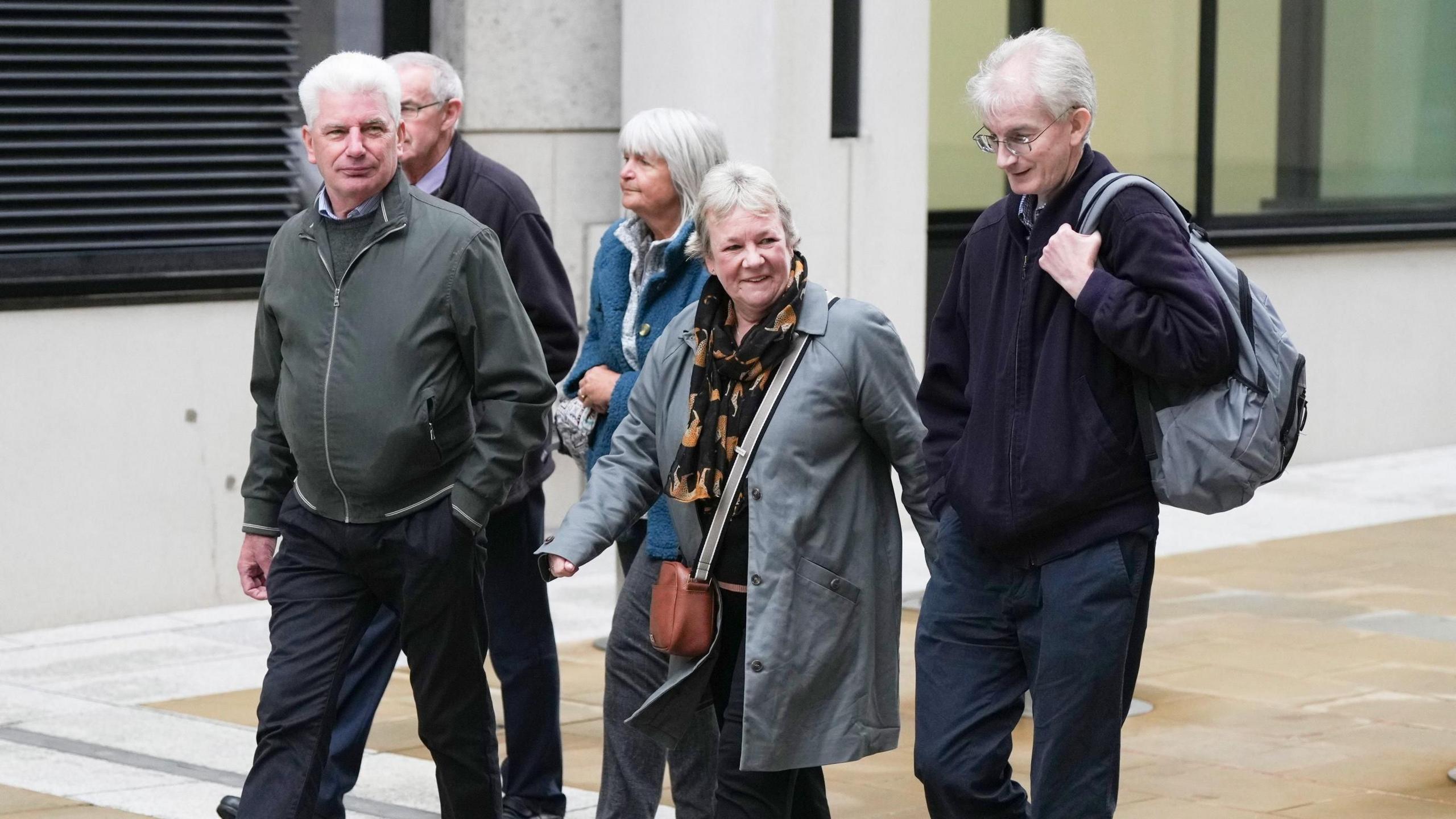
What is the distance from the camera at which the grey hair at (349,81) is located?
181 inches

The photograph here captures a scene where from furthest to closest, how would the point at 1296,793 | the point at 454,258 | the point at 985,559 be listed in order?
the point at 1296,793 < the point at 454,258 < the point at 985,559

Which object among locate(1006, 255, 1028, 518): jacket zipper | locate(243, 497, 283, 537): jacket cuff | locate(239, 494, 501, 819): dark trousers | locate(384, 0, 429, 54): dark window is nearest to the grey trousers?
locate(239, 494, 501, 819): dark trousers

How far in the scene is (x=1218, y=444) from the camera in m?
4.04

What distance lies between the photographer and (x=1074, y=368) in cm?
415

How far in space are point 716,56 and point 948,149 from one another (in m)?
2.97

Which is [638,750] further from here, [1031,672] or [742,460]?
[1031,672]

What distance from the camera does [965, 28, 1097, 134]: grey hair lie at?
4.15 m

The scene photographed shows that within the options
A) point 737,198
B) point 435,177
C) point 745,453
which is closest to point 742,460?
point 745,453

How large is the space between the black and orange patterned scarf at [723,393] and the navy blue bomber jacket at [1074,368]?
1.26 feet

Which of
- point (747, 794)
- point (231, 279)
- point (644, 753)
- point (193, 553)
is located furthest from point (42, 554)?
point (747, 794)

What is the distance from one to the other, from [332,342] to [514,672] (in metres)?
1.36

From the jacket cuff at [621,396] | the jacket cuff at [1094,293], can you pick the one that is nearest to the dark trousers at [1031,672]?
the jacket cuff at [1094,293]

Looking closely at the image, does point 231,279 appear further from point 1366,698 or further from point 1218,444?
point 1218,444

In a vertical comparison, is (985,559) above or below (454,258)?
below
